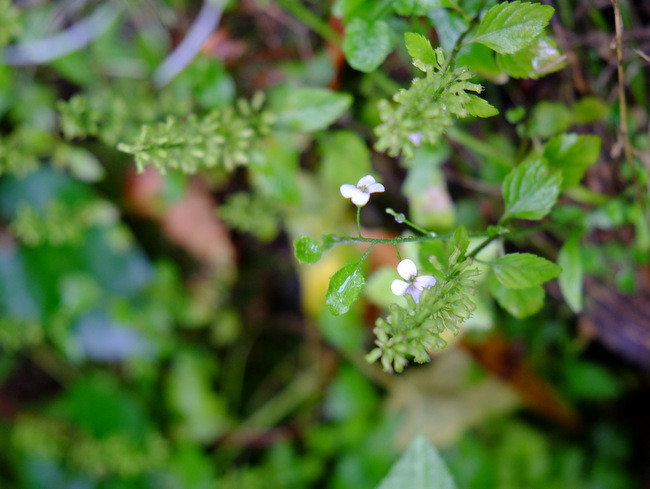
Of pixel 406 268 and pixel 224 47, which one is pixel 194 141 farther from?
pixel 224 47

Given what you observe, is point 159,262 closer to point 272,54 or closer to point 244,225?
point 244,225

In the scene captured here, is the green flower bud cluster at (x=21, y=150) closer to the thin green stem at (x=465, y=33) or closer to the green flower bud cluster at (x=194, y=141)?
the green flower bud cluster at (x=194, y=141)

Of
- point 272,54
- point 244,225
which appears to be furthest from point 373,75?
point 244,225

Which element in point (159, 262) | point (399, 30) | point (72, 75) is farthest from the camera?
point (159, 262)

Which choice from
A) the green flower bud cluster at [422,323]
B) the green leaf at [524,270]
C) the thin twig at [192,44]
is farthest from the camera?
the thin twig at [192,44]

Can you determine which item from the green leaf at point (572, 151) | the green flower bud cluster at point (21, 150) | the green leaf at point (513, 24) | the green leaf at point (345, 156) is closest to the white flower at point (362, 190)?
the green leaf at point (513, 24)

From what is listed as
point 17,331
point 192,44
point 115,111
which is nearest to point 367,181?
point 115,111

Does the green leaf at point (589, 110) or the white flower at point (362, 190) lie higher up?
the white flower at point (362, 190)
